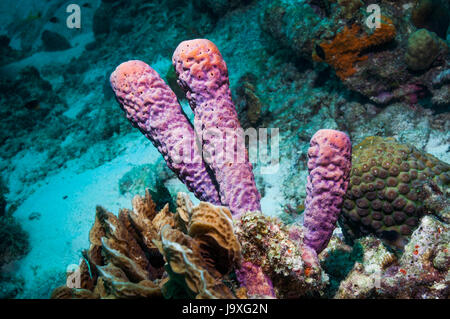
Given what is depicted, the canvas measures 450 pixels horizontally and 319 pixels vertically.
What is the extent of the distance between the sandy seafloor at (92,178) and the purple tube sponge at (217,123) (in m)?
2.15

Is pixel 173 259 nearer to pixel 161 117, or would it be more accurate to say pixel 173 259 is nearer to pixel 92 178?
pixel 161 117

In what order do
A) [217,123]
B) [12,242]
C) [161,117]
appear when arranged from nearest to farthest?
[217,123]
[161,117]
[12,242]

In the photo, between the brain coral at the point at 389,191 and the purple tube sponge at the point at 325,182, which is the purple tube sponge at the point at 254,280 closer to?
the purple tube sponge at the point at 325,182

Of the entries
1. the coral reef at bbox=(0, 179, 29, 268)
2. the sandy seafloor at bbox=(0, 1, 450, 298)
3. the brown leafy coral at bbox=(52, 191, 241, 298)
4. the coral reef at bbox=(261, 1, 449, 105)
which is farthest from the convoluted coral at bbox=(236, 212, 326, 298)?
the coral reef at bbox=(0, 179, 29, 268)

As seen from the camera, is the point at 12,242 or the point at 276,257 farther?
the point at 12,242

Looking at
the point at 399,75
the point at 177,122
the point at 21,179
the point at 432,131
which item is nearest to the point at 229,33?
the point at 399,75

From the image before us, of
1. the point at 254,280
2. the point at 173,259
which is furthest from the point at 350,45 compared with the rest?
the point at 173,259

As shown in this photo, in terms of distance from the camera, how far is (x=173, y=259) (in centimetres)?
121

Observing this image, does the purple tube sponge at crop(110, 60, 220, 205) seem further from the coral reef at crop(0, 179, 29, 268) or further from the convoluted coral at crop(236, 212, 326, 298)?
the coral reef at crop(0, 179, 29, 268)

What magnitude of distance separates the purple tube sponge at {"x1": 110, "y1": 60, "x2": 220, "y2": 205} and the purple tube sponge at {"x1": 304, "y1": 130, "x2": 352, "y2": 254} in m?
0.77

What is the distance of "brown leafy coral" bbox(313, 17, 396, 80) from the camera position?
4.17 metres

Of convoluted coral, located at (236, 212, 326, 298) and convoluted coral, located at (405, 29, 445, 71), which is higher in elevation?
convoluted coral, located at (405, 29, 445, 71)

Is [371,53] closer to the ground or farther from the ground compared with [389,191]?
farther from the ground

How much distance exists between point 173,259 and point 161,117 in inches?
46.6
